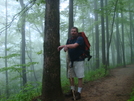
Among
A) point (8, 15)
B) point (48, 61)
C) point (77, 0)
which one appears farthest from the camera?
point (8, 15)

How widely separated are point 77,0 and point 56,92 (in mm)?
8760

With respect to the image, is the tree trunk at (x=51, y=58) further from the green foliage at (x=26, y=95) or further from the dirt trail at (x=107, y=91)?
the green foliage at (x=26, y=95)

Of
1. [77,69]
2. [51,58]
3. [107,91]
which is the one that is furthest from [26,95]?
[107,91]

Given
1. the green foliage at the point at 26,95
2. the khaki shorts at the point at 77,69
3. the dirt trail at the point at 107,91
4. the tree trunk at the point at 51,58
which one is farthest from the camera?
the green foliage at the point at 26,95

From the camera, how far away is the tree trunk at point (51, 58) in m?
3.07

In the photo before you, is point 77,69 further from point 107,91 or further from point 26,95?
point 26,95

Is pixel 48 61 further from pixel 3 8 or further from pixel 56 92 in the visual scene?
pixel 3 8

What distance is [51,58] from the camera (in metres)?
3.07

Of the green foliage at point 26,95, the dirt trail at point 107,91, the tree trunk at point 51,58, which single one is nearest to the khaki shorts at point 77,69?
the tree trunk at point 51,58

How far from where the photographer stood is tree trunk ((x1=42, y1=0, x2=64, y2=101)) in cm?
307

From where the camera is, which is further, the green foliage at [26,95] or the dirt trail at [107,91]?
the green foliage at [26,95]

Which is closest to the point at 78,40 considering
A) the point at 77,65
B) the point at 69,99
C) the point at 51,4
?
the point at 77,65

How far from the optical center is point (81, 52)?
11.5ft

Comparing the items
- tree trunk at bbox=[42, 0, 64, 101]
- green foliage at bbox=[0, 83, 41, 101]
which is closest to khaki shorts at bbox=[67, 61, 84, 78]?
tree trunk at bbox=[42, 0, 64, 101]
